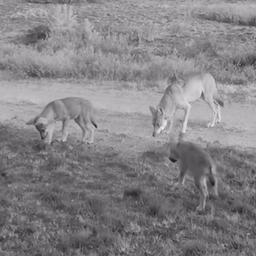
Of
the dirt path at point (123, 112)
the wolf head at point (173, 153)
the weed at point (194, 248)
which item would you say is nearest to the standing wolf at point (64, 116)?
the dirt path at point (123, 112)

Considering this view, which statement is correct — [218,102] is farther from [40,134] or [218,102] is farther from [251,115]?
[40,134]

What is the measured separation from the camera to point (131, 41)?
20891mm

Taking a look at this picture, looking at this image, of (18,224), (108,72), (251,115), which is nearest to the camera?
(18,224)

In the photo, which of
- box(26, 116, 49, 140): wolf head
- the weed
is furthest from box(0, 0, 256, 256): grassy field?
box(26, 116, 49, 140): wolf head

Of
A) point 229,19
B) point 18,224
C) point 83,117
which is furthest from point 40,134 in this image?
point 229,19

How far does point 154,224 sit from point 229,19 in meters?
17.7

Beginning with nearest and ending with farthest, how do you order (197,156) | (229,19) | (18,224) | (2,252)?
(2,252)
(18,224)
(197,156)
(229,19)

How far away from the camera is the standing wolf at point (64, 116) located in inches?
438

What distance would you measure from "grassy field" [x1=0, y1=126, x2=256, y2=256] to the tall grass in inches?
551

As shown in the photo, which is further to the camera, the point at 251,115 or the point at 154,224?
the point at 251,115

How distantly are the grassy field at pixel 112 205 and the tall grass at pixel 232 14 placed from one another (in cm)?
1399

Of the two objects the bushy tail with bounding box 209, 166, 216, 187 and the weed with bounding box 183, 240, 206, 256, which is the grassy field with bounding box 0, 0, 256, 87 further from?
the weed with bounding box 183, 240, 206, 256

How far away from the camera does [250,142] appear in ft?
39.0

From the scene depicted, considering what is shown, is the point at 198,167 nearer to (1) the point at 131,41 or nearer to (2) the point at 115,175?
(2) the point at 115,175
